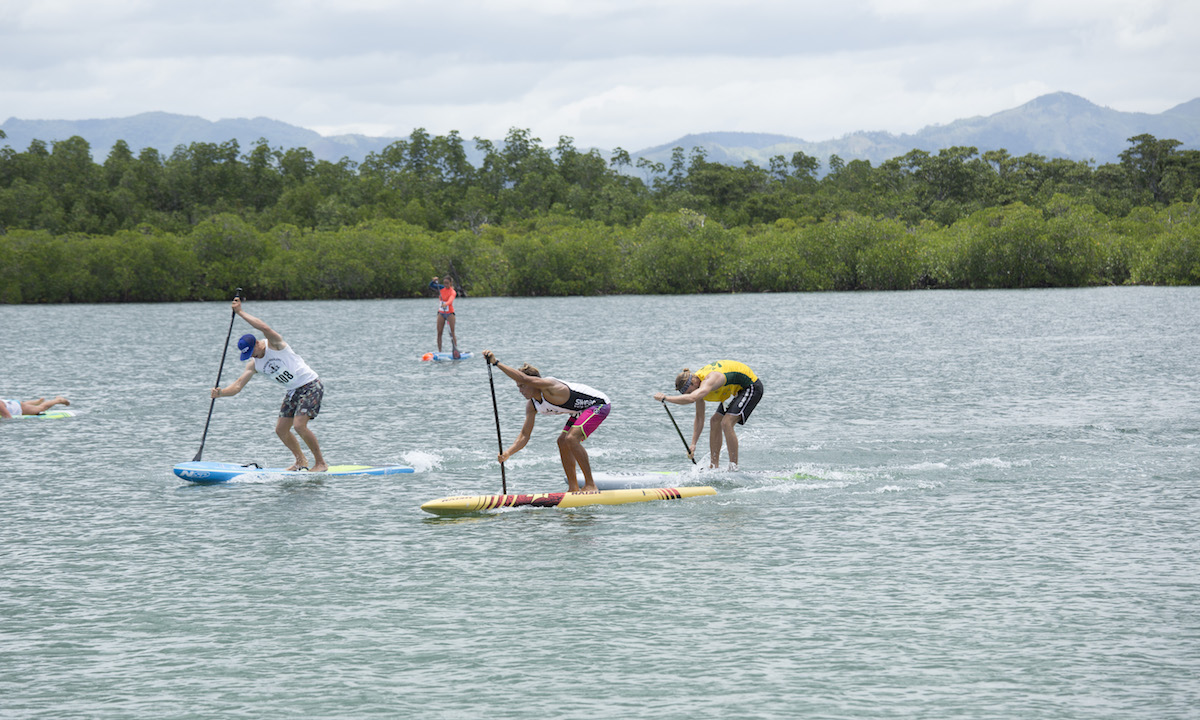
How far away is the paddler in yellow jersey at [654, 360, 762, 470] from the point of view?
722 inches

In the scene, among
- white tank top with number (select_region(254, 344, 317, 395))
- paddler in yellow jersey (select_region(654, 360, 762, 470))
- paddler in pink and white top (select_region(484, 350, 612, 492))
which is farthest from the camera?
white tank top with number (select_region(254, 344, 317, 395))

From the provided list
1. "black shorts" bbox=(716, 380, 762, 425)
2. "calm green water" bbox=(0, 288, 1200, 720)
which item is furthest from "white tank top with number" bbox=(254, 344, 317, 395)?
"black shorts" bbox=(716, 380, 762, 425)

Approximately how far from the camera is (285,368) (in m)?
19.2

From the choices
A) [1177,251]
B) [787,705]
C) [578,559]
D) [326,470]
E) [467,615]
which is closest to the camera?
[787,705]

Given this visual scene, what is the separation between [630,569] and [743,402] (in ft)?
19.3

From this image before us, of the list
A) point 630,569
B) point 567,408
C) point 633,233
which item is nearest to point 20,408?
point 567,408

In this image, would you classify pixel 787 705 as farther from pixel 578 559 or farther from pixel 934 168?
pixel 934 168

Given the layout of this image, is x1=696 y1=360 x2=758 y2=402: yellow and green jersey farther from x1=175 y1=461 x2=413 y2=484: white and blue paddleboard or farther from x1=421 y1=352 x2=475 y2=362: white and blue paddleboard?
x1=421 y1=352 x2=475 y2=362: white and blue paddleboard

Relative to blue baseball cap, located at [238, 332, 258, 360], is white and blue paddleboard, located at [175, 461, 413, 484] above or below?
below

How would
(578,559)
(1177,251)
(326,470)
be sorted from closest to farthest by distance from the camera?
1. (578,559)
2. (326,470)
3. (1177,251)

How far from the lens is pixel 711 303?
100 meters

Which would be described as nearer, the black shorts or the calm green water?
the calm green water

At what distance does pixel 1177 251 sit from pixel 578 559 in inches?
4453

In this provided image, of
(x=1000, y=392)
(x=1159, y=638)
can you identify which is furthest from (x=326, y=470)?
(x=1000, y=392)
